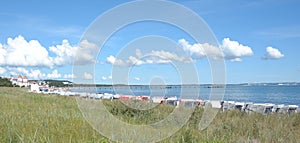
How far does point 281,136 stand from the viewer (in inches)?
273

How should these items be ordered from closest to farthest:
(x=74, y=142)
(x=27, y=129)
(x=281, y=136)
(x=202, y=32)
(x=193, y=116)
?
(x=74, y=142) → (x=202, y=32) → (x=27, y=129) → (x=281, y=136) → (x=193, y=116)

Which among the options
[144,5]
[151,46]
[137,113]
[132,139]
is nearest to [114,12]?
[144,5]

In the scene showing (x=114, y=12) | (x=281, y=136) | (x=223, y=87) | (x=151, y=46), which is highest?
(x=114, y=12)

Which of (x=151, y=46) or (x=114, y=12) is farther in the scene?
(x=151, y=46)

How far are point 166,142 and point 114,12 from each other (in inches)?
78.8

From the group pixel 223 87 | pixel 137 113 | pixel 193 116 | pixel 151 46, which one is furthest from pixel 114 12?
pixel 137 113

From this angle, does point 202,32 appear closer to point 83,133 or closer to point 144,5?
point 144,5

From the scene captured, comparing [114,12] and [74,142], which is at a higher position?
[114,12]

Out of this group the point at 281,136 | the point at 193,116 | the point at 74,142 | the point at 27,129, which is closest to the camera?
the point at 74,142

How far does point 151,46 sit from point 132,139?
1.60 m

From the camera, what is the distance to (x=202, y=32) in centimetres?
519

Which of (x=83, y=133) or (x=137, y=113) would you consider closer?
(x=83, y=133)

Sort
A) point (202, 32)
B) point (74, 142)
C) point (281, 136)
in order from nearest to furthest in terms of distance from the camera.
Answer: point (74, 142), point (202, 32), point (281, 136)

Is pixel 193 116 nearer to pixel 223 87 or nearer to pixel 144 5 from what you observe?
pixel 223 87
